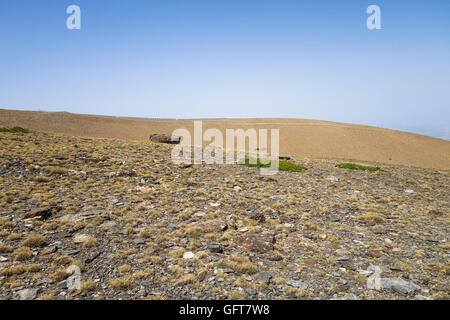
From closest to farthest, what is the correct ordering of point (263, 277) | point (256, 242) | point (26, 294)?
point (26, 294) → point (263, 277) → point (256, 242)

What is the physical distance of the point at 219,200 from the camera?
1159 cm

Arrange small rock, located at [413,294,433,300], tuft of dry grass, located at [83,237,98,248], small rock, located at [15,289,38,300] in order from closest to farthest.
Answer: small rock, located at [15,289,38,300] < small rock, located at [413,294,433,300] < tuft of dry grass, located at [83,237,98,248]

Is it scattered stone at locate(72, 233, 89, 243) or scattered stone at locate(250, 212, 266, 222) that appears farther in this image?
scattered stone at locate(250, 212, 266, 222)

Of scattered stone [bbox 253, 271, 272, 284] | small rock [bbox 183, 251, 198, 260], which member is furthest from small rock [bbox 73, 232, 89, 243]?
scattered stone [bbox 253, 271, 272, 284]

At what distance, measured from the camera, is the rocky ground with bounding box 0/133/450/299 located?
552 cm

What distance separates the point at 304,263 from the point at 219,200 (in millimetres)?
5617

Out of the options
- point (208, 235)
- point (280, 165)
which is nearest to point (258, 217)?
point (208, 235)

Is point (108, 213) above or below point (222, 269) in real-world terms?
above

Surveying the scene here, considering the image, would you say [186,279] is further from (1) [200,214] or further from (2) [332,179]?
(2) [332,179]

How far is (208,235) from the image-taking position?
8039 millimetres

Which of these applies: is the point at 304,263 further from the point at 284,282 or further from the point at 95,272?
the point at 95,272

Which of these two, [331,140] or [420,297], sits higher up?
[331,140]

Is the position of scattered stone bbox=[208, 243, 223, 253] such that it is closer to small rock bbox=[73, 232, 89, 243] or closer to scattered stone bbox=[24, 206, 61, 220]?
small rock bbox=[73, 232, 89, 243]
